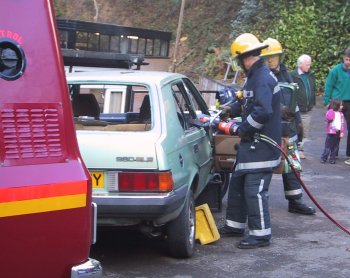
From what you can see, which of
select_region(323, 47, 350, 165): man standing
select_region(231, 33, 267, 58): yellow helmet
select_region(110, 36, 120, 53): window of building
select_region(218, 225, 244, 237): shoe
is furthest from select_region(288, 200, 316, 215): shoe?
select_region(110, 36, 120, 53): window of building

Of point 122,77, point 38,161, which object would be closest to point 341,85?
point 122,77

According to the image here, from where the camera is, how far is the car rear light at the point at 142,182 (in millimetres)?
5156

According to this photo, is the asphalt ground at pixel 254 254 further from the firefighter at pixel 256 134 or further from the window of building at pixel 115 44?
the window of building at pixel 115 44

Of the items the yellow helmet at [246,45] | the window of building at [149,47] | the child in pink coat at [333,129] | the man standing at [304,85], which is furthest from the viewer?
the window of building at [149,47]

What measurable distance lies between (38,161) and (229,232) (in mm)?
3879

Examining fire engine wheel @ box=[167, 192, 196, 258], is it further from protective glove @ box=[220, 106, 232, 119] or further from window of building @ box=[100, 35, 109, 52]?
window of building @ box=[100, 35, 109, 52]

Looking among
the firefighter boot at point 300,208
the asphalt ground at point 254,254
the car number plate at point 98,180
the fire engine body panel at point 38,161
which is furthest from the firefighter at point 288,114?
the fire engine body panel at point 38,161

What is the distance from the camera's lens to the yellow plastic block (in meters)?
6.40

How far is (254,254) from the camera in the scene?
20.2 feet

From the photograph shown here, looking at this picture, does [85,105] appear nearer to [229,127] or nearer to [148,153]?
[229,127]

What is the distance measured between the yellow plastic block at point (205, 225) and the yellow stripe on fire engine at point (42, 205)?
3.26 metres

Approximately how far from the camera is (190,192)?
584cm

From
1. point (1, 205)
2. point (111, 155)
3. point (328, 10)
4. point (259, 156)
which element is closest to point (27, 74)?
point (1, 205)

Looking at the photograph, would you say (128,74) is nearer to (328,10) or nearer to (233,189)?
(233,189)
